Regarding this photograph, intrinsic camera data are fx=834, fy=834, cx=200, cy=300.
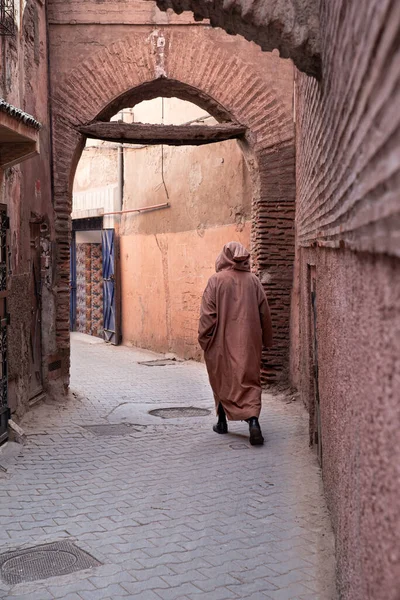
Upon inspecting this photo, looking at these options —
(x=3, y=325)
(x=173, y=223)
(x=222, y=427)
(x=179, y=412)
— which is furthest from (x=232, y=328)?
(x=173, y=223)

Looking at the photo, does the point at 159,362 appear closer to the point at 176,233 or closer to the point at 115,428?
the point at 176,233

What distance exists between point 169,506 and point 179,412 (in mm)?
3646

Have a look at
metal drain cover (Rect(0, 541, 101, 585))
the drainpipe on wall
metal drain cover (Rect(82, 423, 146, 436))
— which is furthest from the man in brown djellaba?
the drainpipe on wall

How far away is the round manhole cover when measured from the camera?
4.09 meters

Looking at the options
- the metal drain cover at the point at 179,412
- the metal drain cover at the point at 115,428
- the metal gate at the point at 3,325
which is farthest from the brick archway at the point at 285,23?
the metal drain cover at the point at 179,412

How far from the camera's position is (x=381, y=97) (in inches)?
76.5

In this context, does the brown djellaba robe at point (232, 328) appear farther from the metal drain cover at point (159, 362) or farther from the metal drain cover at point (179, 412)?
the metal drain cover at point (159, 362)

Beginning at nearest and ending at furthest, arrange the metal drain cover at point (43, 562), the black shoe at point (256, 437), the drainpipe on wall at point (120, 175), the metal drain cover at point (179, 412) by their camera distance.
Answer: the metal drain cover at point (43, 562) → the black shoe at point (256, 437) → the metal drain cover at point (179, 412) → the drainpipe on wall at point (120, 175)

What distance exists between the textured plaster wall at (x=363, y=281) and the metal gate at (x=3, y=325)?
11.1 feet

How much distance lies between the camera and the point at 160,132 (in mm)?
10289

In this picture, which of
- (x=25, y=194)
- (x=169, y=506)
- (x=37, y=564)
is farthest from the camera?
(x=25, y=194)

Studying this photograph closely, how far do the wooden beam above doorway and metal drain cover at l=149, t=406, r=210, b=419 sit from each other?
3371 millimetres

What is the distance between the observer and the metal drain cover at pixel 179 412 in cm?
869

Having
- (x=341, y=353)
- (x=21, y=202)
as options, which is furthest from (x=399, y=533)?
(x=21, y=202)
